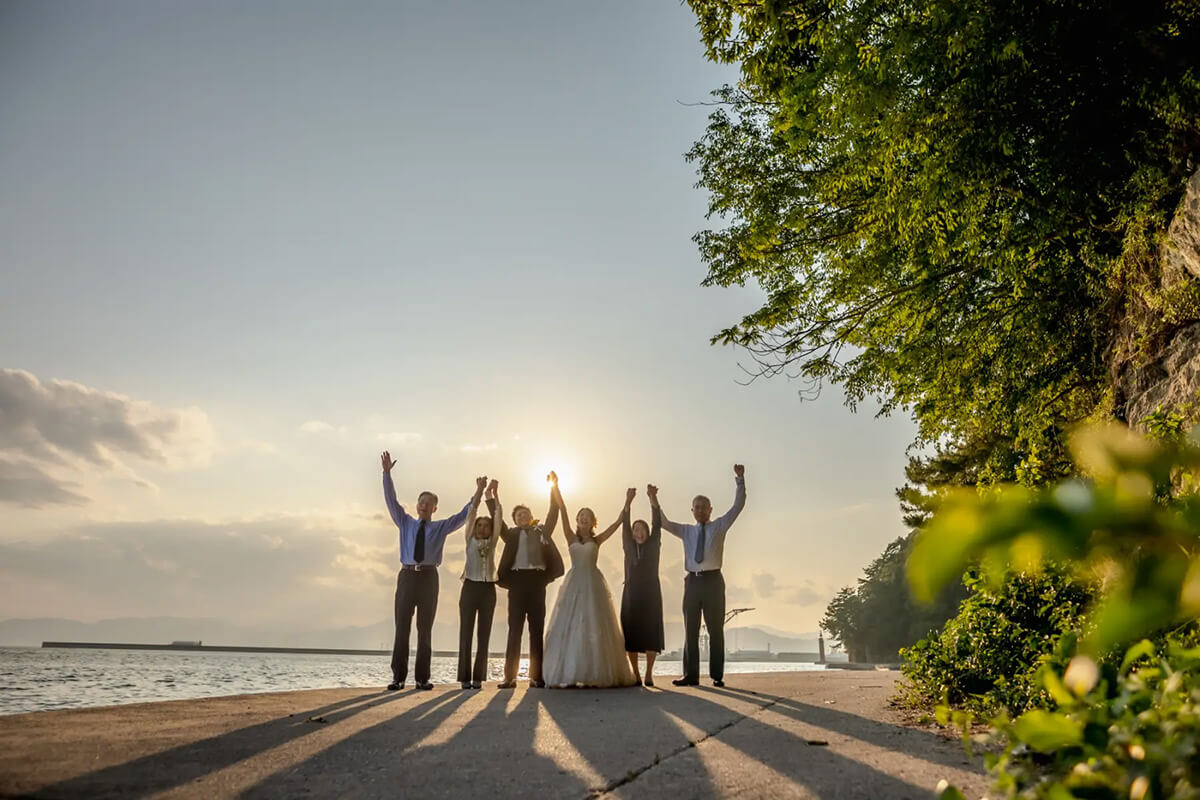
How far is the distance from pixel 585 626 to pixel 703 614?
156 cm

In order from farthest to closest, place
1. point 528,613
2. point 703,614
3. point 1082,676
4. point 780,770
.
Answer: point 703,614, point 528,613, point 780,770, point 1082,676

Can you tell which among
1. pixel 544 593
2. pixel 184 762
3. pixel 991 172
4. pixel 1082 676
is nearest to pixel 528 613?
pixel 544 593

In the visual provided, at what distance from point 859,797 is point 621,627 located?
7.00 m

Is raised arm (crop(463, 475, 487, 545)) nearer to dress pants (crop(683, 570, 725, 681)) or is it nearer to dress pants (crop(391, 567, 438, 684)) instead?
dress pants (crop(391, 567, 438, 684))

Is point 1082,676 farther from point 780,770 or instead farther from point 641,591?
point 641,591

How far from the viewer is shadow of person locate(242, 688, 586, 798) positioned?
3.10 m

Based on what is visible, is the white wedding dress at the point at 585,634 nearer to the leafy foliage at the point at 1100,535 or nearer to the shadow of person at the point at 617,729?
the shadow of person at the point at 617,729

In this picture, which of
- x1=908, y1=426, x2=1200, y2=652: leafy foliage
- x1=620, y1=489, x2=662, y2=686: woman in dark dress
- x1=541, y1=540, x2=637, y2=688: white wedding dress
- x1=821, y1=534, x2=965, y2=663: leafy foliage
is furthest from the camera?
x1=821, y1=534, x2=965, y2=663: leafy foliage

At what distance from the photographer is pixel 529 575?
920 cm

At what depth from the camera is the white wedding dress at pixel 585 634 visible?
870 centimetres

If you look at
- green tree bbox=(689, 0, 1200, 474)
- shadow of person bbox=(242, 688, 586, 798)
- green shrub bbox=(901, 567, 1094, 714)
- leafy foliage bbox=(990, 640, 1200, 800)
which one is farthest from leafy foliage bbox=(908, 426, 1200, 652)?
green tree bbox=(689, 0, 1200, 474)

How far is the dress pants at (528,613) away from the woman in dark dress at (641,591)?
49.1 inches

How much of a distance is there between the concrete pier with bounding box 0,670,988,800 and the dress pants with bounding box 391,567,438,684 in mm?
2598

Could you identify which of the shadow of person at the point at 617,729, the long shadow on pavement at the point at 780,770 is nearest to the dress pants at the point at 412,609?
the shadow of person at the point at 617,729
